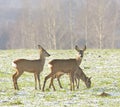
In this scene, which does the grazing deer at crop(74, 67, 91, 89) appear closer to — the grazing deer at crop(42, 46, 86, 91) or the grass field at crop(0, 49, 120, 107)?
the grass field at crop(0, 49, 120, 107)

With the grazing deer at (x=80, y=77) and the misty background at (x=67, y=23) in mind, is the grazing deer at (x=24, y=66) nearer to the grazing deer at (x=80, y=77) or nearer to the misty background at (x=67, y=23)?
the grazing deer at (x=80, y=77)

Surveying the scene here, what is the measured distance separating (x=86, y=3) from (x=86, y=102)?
51.9 meters

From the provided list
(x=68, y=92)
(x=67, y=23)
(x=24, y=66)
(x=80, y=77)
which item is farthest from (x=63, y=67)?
(x=67, y=23)

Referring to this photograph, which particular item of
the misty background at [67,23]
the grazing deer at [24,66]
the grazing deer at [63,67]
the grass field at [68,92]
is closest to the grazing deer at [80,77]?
the grass field at [68,92]

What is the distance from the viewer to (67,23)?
70812mm

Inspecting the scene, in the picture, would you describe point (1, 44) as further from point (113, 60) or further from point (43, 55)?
point (43, 55)

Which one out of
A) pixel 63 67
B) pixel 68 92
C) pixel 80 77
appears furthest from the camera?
pixel 80 77

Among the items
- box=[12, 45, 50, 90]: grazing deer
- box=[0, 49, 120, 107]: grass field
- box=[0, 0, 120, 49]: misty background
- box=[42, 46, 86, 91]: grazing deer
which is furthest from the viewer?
box=[0, 0, 120, 49]: misty background

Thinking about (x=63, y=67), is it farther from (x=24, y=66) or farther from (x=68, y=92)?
(x=24, y=66)

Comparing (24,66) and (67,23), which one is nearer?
(24,66)

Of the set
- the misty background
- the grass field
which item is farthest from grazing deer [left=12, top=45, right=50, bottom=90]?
the misty background

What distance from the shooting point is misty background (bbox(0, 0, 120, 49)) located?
62.3 meters

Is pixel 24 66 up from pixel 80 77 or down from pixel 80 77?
up

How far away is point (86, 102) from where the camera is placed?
43.4 feet
